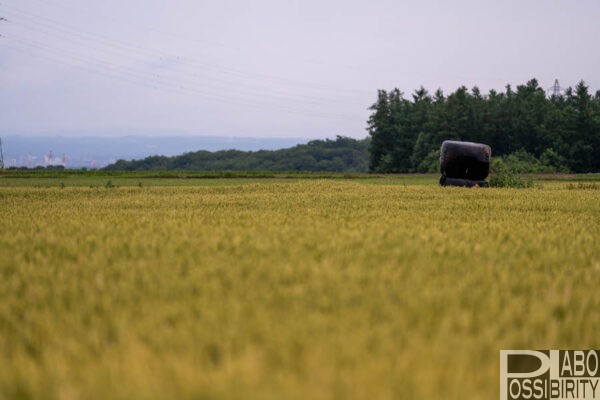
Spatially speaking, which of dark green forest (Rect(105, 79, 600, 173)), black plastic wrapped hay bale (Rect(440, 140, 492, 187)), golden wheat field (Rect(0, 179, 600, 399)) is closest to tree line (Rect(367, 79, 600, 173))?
dark green forest (Rect(105, 79, 600, 173))

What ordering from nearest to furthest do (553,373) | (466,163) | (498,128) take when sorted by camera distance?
(553,373) → (466,163) → (498,128)

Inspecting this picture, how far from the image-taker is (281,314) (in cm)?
360

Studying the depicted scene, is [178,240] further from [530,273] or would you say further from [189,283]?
[530,273]

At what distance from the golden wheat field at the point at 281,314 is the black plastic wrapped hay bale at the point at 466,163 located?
84.1 ft

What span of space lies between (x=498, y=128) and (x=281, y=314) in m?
109

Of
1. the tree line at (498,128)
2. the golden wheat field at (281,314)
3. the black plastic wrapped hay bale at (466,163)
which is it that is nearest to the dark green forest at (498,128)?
the tree line at (498,128)

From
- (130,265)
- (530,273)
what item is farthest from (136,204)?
(530,273)

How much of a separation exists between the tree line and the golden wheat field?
92.0 m

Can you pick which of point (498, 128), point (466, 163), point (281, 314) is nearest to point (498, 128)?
point (498, 128)

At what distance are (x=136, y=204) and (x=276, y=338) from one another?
564 inches

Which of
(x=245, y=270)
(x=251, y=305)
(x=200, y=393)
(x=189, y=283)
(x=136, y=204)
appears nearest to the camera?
(x=200, y=393)

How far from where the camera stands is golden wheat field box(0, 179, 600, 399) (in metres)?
2.58

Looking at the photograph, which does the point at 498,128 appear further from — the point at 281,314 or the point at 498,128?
the point at 281,314

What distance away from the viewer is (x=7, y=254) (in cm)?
618
